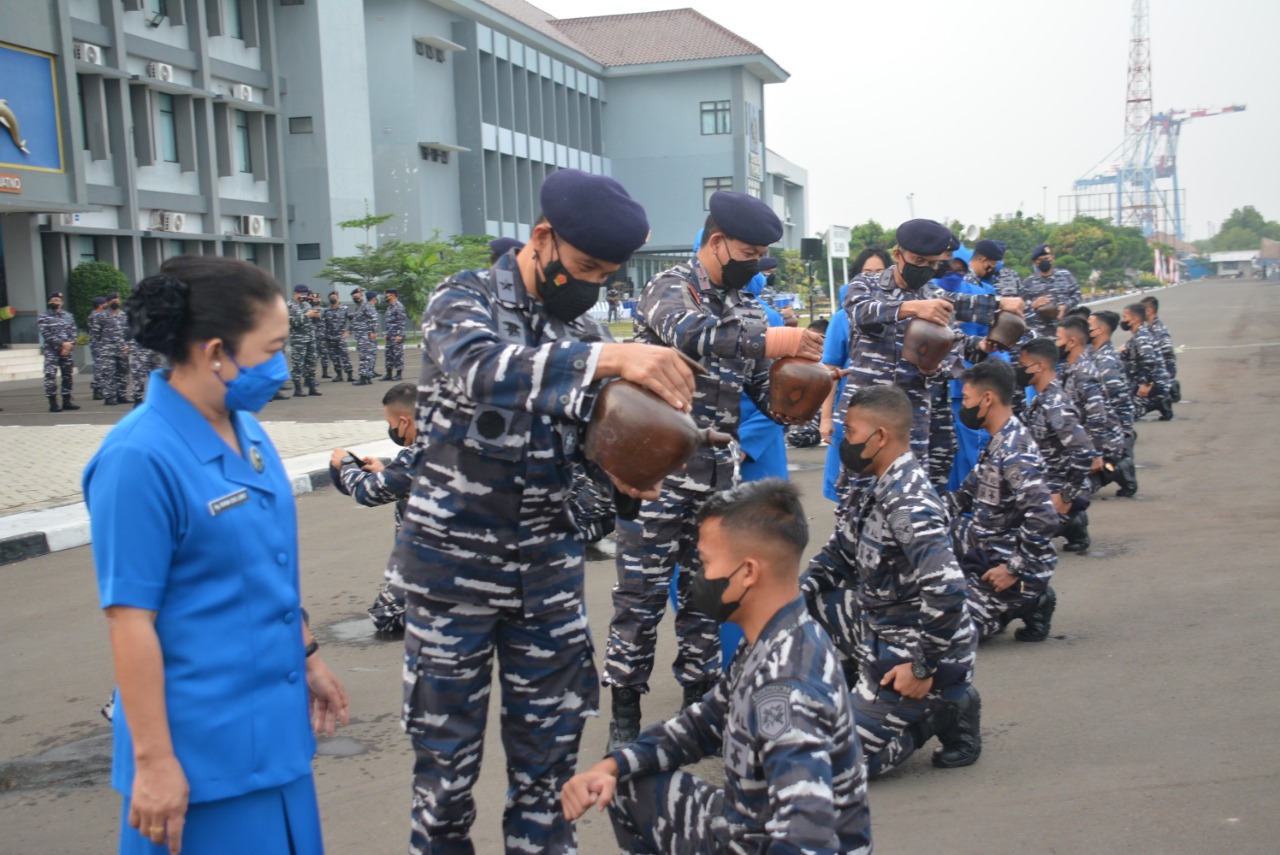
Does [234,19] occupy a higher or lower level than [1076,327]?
higher

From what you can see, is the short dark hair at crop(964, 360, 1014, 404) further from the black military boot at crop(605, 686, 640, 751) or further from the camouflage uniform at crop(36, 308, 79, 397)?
the camouflage uniform at crop(36, 308, 79, 397)

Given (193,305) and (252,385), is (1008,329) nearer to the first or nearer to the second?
(252,385)

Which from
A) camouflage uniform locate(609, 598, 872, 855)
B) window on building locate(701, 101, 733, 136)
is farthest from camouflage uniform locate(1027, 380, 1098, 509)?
window on building locate(701, 101, 733, 136)

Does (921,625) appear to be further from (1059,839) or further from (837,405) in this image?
(837,405)

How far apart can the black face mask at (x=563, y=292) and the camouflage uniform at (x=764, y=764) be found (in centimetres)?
96

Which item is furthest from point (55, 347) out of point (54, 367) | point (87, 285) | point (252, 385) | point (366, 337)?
point (252, 385)

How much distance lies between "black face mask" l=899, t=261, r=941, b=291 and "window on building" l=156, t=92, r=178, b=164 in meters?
28.6

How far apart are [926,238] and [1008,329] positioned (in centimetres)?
170

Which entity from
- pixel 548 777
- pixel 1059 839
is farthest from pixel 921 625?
pixel 548 777

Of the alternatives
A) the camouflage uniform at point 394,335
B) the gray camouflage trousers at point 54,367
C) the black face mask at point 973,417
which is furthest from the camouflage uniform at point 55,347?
the black face mask at point 973,417

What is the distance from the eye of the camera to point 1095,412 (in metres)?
9.94

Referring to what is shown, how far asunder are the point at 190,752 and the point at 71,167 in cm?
2730

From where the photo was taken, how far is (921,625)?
170 inches

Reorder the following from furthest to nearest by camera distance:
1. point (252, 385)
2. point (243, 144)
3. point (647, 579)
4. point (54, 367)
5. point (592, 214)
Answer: point (243, 144) < point (54, 367) < point (647, 579) < point (592, 214) < point (252, 385)
